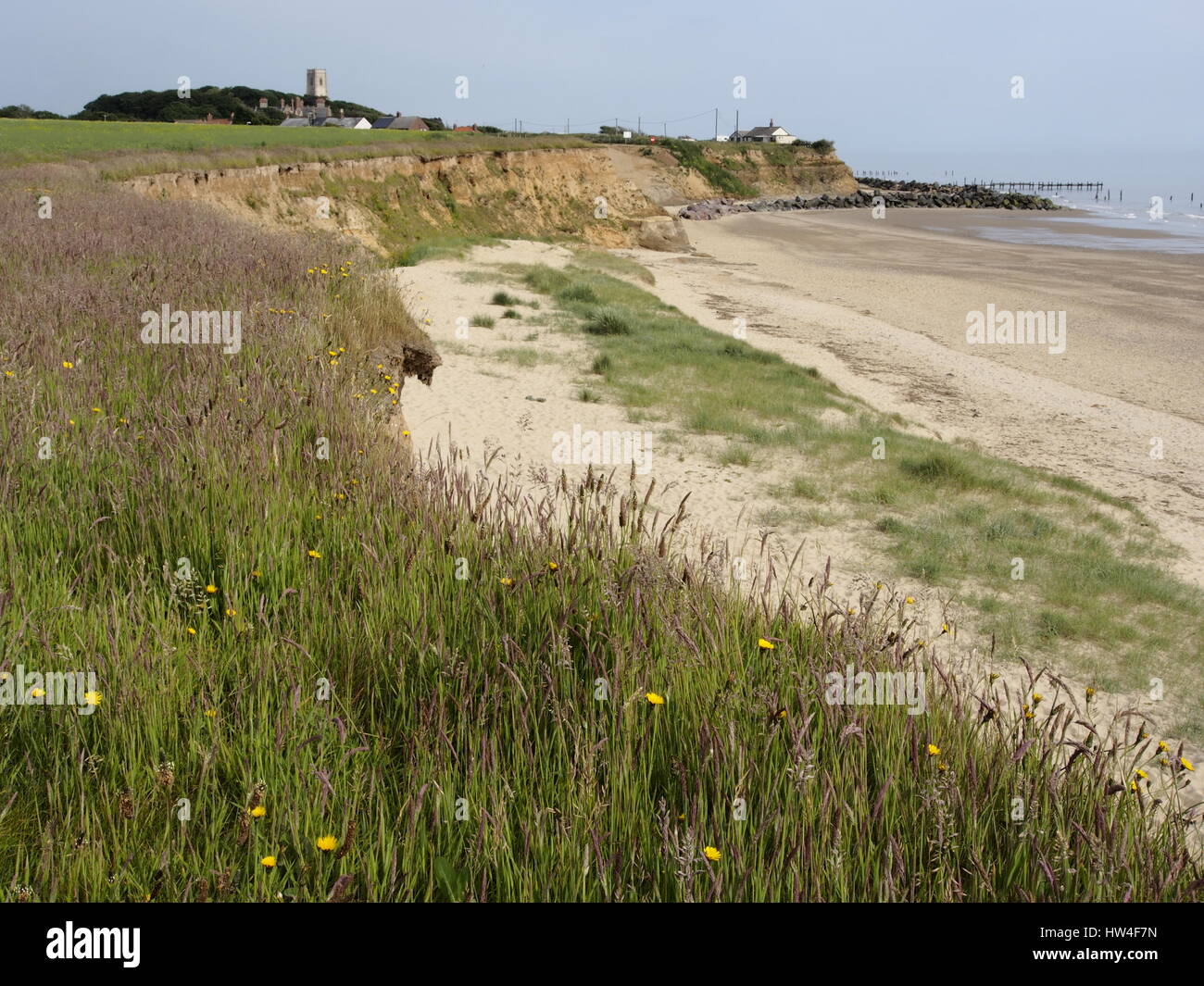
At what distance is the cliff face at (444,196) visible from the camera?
2915cm

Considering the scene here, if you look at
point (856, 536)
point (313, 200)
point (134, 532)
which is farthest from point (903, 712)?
point (313, 200)

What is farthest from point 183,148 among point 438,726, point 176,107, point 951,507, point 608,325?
point 176,107

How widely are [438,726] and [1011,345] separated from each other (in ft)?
85.0

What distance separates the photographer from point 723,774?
9.27 feet

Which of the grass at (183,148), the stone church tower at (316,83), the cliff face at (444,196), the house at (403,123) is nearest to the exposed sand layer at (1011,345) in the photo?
the cliff face at (444,196)

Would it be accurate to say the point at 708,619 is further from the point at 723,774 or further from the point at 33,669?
the point at 33,669

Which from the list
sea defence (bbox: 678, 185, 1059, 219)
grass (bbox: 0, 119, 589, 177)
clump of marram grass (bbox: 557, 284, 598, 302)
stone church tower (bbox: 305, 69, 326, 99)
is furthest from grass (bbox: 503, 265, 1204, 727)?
stone church tower (bbox: 305, 69, 326, 99)

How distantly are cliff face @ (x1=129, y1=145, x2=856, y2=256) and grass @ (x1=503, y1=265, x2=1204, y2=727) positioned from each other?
15333 mm

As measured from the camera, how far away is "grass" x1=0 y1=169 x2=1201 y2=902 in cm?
238

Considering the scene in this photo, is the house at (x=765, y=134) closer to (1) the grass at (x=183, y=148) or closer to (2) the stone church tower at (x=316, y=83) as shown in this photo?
(2) the stone church tower at (x=316, y=83)

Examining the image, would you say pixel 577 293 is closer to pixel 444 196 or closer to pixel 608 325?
pixel 608 325

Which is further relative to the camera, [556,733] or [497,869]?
[556,733]

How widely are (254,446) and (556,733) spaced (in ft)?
9.72

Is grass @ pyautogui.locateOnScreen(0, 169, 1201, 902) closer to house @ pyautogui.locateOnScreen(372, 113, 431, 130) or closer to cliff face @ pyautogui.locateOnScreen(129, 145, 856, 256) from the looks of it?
cliff face @ pyautogui.locateOnScreen(129, 145, 856, 256)
